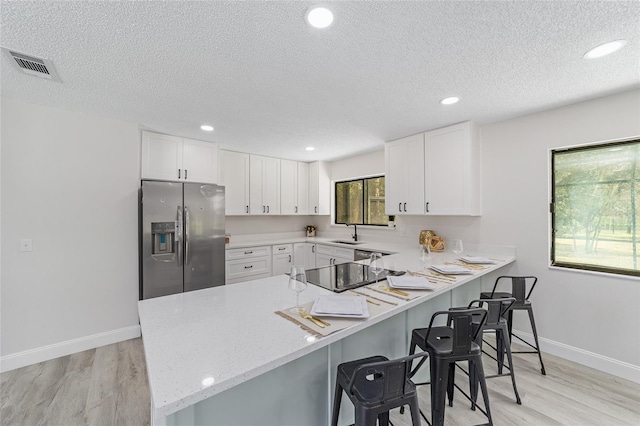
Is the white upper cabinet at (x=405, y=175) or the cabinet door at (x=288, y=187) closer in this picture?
the white upper cabinet at (x=405, y=175)

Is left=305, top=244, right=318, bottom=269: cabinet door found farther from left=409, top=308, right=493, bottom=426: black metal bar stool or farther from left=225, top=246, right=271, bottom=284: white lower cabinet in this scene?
left=409, top=308, right=493, bottom=426: black metal bar stool

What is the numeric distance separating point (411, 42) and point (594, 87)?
5.94 ft

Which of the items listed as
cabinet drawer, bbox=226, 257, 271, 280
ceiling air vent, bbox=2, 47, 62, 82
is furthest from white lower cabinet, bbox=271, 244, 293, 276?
ceiling air vent, bbox=2, 47, 62, 82

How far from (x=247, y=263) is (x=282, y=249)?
662mm

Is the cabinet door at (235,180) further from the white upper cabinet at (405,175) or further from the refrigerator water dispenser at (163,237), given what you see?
the white upper cabinet at (405,175)

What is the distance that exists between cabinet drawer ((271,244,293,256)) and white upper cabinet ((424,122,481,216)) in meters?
2.37

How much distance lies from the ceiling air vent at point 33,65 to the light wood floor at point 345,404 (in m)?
2.44

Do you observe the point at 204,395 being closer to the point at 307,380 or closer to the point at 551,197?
the point at 307,380

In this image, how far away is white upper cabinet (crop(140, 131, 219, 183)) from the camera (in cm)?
315

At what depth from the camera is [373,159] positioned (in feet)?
14.1

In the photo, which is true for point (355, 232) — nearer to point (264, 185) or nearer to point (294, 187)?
point (294, 187)

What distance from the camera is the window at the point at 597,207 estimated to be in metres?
2.20

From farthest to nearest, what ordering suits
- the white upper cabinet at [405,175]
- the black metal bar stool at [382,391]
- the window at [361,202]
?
the window at [361,202] → the white upper cabinet at [405,175] → the black metal bar stool at [382,391]

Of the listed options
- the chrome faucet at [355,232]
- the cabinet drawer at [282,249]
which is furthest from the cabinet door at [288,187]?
the chrome faucet at [355,232]
